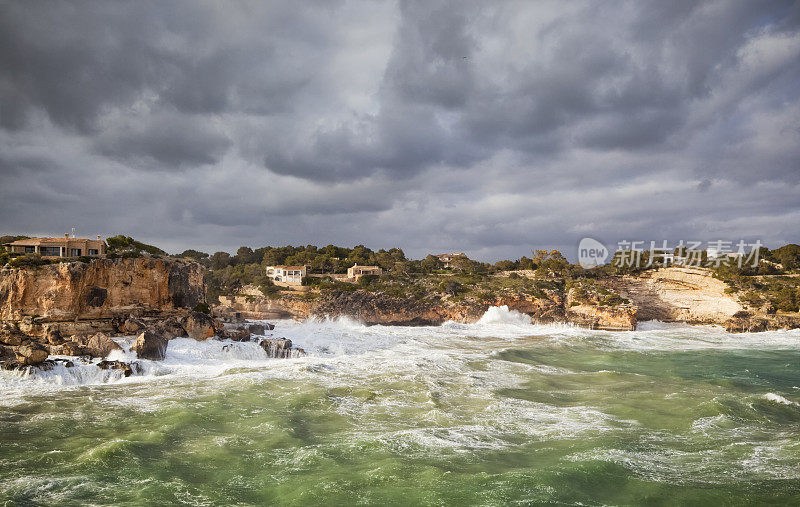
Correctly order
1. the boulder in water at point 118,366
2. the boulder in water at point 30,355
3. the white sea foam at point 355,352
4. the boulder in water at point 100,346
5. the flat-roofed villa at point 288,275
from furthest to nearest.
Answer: the flat-roofed villa at point 288,275 → the boulder in water at point 100,346 → the boulder in water at point 118,366 → the white sea foam at point 355,352 → the boulder in water at point 30,355

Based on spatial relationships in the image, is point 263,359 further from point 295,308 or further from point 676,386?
point 295,308

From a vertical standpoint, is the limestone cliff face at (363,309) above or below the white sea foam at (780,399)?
below

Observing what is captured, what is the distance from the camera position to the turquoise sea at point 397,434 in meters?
7.89

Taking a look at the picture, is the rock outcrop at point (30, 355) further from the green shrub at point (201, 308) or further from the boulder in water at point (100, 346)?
the green shrub at point (201, 308)

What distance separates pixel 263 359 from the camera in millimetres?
23562

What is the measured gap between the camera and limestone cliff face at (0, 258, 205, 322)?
2330 centimetres

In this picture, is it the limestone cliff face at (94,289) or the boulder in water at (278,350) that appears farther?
the boulder in water at (278,350)

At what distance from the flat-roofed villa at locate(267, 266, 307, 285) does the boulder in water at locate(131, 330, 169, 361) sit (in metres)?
39.6

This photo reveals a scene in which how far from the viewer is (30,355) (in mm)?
16797

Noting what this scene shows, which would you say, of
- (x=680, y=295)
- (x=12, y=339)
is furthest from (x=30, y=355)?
(x=680, y=295)

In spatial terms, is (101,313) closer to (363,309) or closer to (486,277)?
(363,309)

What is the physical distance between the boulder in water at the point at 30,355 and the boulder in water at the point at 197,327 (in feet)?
25.7

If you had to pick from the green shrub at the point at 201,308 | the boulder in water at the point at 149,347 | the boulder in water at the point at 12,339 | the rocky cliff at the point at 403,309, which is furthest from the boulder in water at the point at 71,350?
the rocky cliff at the point at 403,309

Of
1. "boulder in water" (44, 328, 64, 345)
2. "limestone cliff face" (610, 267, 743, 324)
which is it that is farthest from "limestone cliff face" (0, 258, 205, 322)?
"limestone cliff face" (610, 267, 743, 324)
